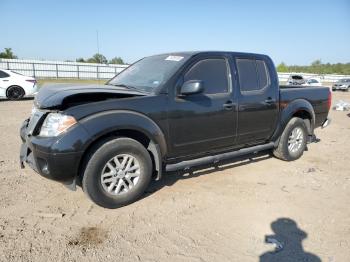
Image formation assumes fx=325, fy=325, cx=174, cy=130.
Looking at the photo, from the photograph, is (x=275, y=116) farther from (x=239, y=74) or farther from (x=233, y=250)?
(x=233, y=250)

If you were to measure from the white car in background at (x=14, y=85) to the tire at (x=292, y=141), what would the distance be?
11.7m

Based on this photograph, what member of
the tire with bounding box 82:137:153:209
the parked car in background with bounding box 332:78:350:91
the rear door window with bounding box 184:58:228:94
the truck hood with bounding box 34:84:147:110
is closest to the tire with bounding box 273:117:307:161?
the rear door window with bounding box 184:58:228:94

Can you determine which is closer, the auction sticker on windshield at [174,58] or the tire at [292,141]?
the auction sticker on windshield at [174,58]

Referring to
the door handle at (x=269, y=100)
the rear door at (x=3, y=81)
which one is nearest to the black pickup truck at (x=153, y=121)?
the door handle at (x=269, y=100)

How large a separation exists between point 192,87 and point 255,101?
1434mm

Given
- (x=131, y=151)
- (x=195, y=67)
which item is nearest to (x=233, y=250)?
(x=131, y=151)

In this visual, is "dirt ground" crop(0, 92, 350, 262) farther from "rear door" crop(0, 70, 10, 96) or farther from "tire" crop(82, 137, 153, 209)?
"rear door" crop(0, 70, 10, 96)

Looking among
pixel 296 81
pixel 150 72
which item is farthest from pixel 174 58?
pixel 296 81

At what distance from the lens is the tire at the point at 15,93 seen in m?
13.6

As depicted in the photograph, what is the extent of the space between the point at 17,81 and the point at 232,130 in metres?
11.8

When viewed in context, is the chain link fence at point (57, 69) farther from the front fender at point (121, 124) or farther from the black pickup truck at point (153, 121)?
the front fender at point (121, 124)

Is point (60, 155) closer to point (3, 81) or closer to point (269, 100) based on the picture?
point (269, 100)

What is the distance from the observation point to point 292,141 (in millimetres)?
5945

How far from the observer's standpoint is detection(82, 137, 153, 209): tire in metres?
3.61
